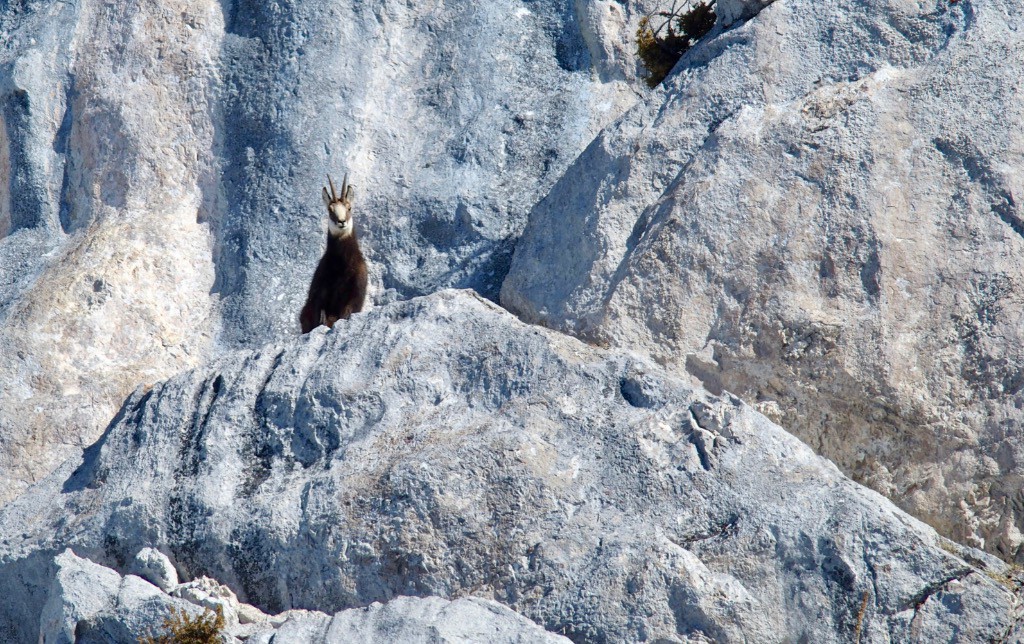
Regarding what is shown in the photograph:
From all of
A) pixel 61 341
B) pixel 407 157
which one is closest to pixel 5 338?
pixel 61 341

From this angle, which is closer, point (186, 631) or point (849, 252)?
point (186, 631)

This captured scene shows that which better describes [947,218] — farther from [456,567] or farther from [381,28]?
[381,28]

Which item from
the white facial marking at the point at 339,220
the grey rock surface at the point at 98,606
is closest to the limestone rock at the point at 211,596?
the grey rock surface at the point at 98,606

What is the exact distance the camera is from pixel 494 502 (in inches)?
203

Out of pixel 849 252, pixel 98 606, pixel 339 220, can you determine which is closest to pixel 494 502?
pixel 98 606

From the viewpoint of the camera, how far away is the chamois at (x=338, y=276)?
8.19 meters

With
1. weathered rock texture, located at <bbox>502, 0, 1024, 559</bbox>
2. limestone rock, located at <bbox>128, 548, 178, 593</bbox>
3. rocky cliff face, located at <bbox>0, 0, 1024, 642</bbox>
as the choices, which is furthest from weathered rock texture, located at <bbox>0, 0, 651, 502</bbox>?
limestone rock, located at <bbox>128, 548, 178, 593</bbox>

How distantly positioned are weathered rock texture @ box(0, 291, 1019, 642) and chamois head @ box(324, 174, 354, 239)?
7.27 ft

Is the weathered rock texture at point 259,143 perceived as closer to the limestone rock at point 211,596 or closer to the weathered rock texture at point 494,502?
the weathered rock texture at point 494,502

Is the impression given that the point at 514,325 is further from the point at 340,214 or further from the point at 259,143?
the point at 259,143

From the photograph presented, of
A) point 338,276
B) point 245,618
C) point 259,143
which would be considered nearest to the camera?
point 245,618

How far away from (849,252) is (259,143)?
4971 millimetres

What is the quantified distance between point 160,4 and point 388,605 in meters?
6.57

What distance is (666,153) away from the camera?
725cm
